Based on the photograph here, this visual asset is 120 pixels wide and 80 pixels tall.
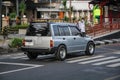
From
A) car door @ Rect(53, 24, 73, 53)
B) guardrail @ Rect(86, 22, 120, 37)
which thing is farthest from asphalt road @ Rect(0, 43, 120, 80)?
guardrail @ Rect(86, 22, 120, 37)

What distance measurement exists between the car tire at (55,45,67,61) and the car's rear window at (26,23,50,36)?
0.82 meters

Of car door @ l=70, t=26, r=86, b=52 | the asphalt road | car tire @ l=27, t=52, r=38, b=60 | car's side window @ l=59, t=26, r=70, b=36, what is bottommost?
the asphalt road

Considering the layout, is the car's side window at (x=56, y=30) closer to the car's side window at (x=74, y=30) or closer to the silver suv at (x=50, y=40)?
the silver suv at (x=50, y=40)

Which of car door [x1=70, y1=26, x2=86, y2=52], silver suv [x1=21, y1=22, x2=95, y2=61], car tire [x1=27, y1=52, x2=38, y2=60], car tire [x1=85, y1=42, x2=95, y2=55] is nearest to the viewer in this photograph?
silver suv [x1=21, y1=22, x2=95, y2=61]

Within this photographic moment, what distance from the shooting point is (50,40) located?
57.5 ft

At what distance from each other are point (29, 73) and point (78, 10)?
65411 millimetres

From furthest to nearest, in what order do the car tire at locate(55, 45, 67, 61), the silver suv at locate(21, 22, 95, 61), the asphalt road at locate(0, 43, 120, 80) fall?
the car tire at locate(55, 45, 67, 61), the silver suv at locate(21, 22, 95, 61), the asphalt road at locate(0, 43, 120, 80)

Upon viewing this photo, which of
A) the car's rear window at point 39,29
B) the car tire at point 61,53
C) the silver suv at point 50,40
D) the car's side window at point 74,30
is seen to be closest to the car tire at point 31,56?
the silver suv at point 50,40

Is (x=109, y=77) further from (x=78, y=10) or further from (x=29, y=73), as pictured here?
(x=78, y=10)

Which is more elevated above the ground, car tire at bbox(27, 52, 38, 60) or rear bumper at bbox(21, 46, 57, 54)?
rear bumper at bbox(21, 46, 57, 54)

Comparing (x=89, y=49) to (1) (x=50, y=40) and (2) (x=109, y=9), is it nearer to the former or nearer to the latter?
(1) (x=50, y=40)

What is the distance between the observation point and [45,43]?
696 inches

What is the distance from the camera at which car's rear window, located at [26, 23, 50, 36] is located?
17.8 m

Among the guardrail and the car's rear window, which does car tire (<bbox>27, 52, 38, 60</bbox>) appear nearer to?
the car's rear window
